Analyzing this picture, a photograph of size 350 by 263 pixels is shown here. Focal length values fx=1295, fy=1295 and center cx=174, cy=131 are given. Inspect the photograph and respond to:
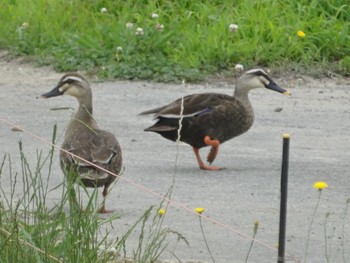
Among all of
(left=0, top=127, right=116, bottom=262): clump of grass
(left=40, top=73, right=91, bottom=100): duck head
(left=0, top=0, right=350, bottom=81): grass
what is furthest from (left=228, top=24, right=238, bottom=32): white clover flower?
(left=0, top=127, right=116, bottom=262): clump of grass

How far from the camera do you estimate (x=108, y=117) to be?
1112 cm

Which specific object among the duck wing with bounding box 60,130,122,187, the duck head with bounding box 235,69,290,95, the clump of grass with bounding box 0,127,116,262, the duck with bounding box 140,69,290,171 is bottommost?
the duck with bounding box 140,69,290,171

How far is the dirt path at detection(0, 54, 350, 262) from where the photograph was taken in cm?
749

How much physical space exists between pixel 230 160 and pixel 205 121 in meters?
0.36

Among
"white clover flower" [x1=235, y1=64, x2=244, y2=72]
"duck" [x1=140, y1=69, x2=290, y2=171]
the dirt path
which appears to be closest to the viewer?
the dirt path

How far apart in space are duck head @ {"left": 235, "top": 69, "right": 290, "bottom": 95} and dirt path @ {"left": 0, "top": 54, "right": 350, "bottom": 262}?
414mm

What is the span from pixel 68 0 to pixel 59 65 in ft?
5.63

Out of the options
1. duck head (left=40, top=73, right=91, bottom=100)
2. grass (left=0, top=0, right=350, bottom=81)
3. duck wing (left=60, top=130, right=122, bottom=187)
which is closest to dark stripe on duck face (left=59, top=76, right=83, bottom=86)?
duck head (left=40, top=73, right=91, bottom=100)

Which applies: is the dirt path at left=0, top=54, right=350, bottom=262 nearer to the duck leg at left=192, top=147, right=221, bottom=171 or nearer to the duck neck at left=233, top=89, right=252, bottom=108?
the duck leg at left=192, top=147, right=221, bottom=171

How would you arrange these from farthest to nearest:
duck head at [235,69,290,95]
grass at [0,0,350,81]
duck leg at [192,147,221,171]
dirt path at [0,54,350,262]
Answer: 1. grass at [0,0,350,81]
2. duck head at [235,69,290,95]
3. duck leg at [192,147,221,171]
4. dirt path at [0,54,350,262]

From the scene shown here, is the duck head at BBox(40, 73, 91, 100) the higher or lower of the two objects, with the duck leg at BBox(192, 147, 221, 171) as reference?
higher

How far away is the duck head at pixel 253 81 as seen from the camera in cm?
1035

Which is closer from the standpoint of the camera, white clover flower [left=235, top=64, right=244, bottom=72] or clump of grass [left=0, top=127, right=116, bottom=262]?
clump of grass [left=0, top=127, right=116, bottom=262]

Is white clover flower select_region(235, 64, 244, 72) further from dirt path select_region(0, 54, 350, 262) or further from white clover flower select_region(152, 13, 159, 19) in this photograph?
white clover flower select_region(152, 13, 159, 19)
